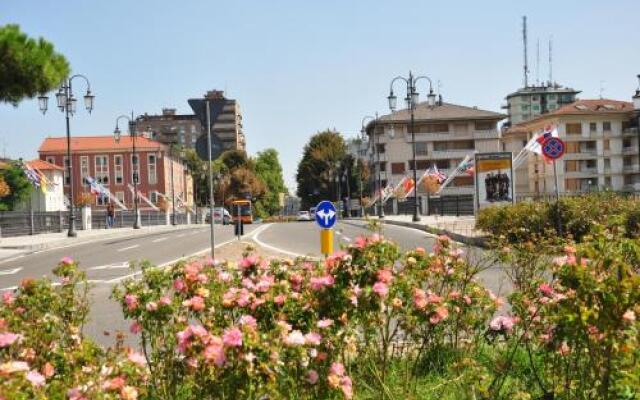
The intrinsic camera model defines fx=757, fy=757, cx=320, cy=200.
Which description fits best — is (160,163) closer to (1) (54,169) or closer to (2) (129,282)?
(1) (54,169)

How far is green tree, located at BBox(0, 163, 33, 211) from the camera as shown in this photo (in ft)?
288

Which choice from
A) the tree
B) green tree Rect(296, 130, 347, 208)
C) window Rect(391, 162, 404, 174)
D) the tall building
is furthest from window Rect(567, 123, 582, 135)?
the tall building

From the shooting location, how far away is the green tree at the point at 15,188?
288ft

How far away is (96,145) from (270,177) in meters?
42.6

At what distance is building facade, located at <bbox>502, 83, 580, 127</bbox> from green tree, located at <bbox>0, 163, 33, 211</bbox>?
98008mm

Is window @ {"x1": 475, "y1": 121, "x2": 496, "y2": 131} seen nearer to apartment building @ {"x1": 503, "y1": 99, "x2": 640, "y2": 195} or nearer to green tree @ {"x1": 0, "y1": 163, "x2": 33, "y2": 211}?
apartment building @ {"x1": 503, "y1": 99, "x2": 640, "y2": 195}

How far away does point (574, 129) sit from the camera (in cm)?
9169

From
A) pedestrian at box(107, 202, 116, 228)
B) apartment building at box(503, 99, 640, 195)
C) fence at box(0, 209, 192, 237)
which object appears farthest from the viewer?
apartment building at box(503, 99, 640, 195)

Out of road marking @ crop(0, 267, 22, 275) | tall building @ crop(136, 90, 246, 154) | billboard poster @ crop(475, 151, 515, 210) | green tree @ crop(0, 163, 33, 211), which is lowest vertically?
road marking @ crop(0, 267, 22, 275)

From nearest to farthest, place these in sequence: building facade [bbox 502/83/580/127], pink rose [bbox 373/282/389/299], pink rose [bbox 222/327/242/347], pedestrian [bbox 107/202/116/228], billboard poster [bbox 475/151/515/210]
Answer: pink rose [bbox 222/327/242/347] → pink rose [bbox 373/282/389/299] → billboard poster [bbox 475/151/515/210] → pedestrian [bbox 107/202/116/228] → building facade [bbox 502/83/580/127]

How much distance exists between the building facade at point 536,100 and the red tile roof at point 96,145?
75446mm

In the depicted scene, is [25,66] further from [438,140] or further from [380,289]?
[438,140]

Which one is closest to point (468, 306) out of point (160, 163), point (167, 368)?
point (167, 368)

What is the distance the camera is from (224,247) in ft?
67.3
